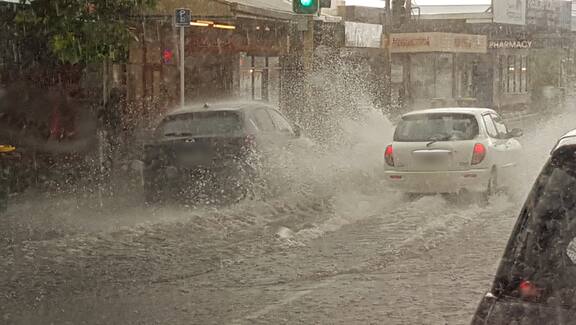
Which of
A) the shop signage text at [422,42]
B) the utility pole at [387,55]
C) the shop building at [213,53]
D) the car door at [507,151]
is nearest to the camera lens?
the car door at [507,151]

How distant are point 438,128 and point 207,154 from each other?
3447 mm

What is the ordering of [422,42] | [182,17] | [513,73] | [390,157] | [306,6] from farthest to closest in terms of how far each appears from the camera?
1. [513,73]
2. [422,42]
3. [306,6]
4. [182,17]
5. [390,157]

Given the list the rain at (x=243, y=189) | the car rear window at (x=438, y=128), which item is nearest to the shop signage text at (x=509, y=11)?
the rain at (x=243, y=189)

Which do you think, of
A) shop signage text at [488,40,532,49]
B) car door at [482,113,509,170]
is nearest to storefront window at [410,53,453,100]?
shop signage text at [488,40,532,49]

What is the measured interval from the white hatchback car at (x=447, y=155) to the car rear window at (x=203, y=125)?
8.05ft

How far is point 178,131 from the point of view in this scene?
508 inches

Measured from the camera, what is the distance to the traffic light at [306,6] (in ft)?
51.1

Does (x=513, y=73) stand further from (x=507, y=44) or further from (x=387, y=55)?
(x=387, y=55)

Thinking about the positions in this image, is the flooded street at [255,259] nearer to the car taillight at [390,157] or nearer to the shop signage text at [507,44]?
the car taillight at [390,157]

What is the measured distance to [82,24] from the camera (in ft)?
40.3

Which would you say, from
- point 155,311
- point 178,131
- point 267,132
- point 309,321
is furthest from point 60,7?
point 309,321

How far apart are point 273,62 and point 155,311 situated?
780 inches

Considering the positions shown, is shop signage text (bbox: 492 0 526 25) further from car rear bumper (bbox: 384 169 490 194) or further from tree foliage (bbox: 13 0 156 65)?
tree foliage (bbox: 13 0 156 65)

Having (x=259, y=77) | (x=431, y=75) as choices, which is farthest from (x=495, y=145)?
(x=431, y=75)
